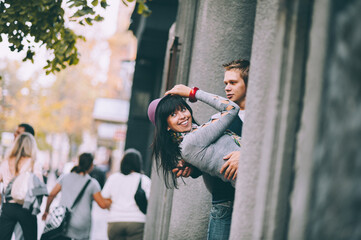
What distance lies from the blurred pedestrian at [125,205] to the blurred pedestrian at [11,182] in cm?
95

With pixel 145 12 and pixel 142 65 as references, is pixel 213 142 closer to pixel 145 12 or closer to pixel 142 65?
pixel 145 12

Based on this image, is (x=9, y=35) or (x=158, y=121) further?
(x=9, y=35)

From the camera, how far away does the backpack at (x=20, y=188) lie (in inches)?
240

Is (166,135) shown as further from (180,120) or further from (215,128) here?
(215,128)

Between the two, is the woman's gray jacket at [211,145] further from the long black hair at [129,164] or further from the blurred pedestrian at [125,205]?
the long black hair at [129,164]

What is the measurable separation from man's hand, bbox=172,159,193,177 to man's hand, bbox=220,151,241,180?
32cm

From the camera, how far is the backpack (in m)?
6.11

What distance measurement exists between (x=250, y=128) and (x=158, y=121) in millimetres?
920

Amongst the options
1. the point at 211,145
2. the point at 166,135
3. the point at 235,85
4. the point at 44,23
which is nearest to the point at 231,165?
the point at 211,145

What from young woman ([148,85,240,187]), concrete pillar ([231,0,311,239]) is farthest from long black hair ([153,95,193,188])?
concrete pillar ([231,0,311,239])

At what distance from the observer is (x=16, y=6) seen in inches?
196

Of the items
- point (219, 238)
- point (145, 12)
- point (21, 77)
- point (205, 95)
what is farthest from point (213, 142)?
point (21, 77)

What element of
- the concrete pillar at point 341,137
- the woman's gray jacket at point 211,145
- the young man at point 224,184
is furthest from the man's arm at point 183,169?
the concrete pillar at point 341,137

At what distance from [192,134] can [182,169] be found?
1.08 ft
